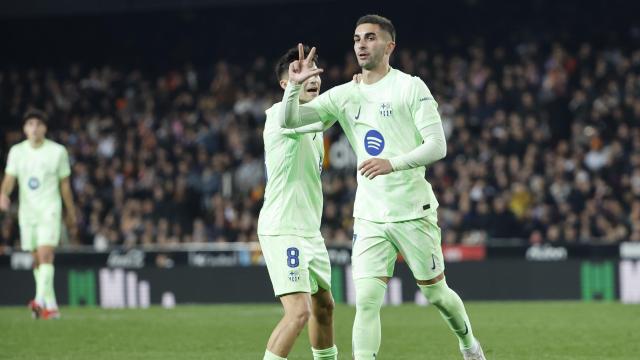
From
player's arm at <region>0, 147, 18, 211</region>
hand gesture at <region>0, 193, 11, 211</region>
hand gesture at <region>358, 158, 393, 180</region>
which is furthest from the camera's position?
player's arm at <region>0, 147, 18, 211</region>

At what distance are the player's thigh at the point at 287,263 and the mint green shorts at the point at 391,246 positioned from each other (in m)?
0.36

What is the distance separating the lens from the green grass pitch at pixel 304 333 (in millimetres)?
11148

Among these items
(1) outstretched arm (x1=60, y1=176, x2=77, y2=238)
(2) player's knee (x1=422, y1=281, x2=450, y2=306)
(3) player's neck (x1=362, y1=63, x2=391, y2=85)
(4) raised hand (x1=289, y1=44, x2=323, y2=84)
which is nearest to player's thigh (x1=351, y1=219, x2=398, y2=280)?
(2) player's knee (x1=422, y1=281, x2=450, y2=306)

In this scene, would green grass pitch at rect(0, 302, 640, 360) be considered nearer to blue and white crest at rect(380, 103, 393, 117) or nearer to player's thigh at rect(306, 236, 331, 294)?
player's thigh at rect(306, 236, 331, 294)

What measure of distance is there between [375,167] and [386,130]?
58 centimetres

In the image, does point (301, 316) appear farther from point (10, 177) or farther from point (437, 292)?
point (10, 177)

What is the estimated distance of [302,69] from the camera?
7883mm

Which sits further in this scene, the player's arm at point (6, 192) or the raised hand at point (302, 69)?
the player's arm at point (6, 192)

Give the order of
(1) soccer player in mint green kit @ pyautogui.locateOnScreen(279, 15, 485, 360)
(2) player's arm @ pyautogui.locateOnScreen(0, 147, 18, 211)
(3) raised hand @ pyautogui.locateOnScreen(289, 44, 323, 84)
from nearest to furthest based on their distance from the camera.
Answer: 1. (3) raised hand @ pyautogui.locateOnScreen(289, 44, 323, 84)
2. (1) soccer player in mint green kit @ pyautogui.locateOnScreen(279, 15, 485, 360)
3. (2) player's arm @ pyautogui.locateOnScreen(0, 147, 18, 211)

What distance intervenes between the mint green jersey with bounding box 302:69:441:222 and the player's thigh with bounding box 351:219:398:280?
0.26 ft

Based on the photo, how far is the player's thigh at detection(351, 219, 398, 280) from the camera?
810cm

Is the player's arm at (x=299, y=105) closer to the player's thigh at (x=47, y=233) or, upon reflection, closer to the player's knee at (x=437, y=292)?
the player's knee at (x=437, y=292)

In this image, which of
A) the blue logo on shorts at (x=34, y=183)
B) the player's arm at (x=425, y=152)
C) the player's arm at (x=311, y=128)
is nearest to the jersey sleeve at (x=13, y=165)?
the blue logo on shorts at (x=34, y=183)

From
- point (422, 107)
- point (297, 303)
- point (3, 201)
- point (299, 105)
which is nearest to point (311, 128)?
point (299, 105)
